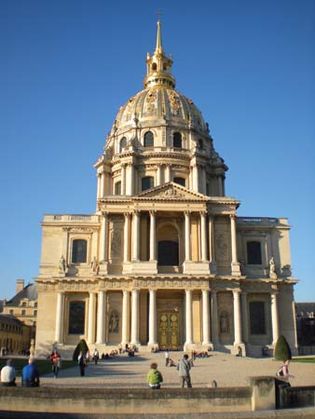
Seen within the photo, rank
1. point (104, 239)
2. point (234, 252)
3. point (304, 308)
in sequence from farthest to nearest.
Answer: point (304, 308) < point (234, 252) < point (104, 239)

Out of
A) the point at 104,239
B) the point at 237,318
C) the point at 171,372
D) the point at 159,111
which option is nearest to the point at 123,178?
the point at 159,111

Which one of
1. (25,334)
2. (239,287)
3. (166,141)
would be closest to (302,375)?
(239,287)

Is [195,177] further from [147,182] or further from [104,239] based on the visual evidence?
[104,239]

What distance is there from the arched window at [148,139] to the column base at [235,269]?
20382 millimetres

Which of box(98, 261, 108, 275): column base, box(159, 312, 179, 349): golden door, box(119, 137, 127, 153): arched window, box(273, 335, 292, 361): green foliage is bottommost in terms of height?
box(273, 335, 292, 361): green foliage

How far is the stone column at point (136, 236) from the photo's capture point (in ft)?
159

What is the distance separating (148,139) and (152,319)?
2524 cm

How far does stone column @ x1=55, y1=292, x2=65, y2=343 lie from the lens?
48.7 meters

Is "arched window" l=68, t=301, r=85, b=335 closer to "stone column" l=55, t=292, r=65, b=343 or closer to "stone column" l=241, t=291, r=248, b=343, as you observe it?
"stone column" l=55, t=292, r=65, b=343

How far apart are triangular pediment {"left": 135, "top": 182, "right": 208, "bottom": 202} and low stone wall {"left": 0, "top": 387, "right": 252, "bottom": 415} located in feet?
121

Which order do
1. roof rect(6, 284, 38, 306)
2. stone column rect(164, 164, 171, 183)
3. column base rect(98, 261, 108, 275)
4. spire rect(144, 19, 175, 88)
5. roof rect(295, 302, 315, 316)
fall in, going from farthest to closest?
roof rect(6, 284, 38, 306), roof rect(295, 302, 315, 316), spire rect(144, 19, 175, 88), stone column rect(164, 164, 171, 183), column base rect(98, 261, 108, 275)

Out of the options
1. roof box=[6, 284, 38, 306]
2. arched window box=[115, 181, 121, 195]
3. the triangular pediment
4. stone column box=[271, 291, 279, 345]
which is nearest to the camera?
stone column box=[271, 291, 279, 345]

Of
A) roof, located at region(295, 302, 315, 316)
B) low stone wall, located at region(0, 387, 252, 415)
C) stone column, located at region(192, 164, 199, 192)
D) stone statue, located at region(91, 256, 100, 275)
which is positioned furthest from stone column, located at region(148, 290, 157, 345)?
roof, located at region(295, 302, 315, 316)

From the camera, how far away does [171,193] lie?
50.7 metres
